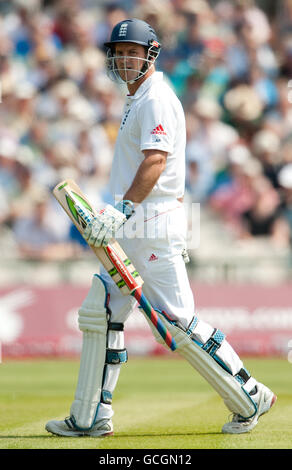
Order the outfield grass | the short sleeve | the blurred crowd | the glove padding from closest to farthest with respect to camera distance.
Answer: the outfield grass < the glove padding < the short sleeve < the blurred crowd

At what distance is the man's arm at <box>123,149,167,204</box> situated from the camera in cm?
503

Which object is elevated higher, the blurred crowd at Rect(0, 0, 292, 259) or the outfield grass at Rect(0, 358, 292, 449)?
the blurred crowd at Rect(0, 0, 292, 259)

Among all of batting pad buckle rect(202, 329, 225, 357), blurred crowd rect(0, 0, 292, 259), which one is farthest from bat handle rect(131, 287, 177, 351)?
blurred crowd rect(0, 0, 292, 259)

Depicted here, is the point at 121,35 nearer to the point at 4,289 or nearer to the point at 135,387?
the point at 135,387

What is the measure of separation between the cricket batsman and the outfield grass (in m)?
0.23

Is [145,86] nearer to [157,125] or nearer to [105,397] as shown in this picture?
[157,125]

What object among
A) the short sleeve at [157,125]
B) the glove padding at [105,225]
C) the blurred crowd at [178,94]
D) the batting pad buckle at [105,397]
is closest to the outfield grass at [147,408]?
the batting pad buckle at [105,397]

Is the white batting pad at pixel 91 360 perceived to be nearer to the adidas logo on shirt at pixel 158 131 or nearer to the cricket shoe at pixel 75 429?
the cricket shoe at pixel 75 429

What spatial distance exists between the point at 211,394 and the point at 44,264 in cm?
436

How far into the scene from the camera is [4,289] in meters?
11.2

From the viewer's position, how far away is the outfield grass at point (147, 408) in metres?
4.84

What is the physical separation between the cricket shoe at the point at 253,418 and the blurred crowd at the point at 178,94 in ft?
20.9

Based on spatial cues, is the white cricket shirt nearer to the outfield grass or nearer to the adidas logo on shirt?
the adidas logo on shirt

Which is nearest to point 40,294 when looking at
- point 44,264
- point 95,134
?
point 44,264
